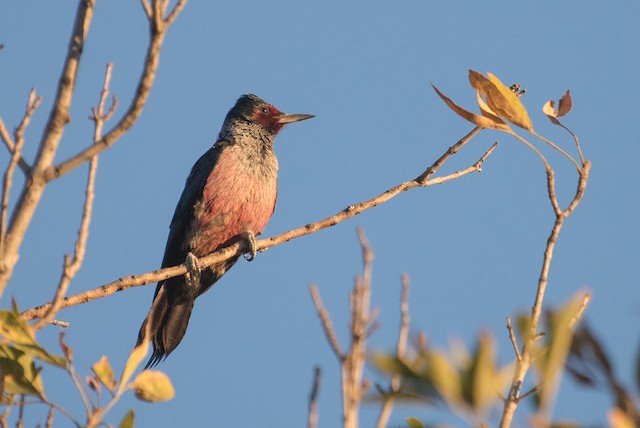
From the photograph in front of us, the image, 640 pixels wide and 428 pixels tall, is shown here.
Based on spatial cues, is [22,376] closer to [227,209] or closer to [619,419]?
[619,419]

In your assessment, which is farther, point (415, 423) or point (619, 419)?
point (415, 423)

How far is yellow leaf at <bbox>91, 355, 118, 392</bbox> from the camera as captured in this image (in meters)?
2.45

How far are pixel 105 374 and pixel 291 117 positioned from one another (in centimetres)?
644

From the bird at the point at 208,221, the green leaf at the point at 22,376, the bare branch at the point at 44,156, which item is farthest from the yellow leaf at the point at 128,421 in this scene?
the bird at the point at 208,221

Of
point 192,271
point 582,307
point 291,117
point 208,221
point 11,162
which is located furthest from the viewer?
point 291,117

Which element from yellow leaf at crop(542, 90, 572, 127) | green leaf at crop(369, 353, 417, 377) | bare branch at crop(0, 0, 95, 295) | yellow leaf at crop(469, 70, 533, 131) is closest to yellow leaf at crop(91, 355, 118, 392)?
bare branch at crop(0, 0, 95, 295)

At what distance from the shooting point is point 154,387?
2559 millimetres

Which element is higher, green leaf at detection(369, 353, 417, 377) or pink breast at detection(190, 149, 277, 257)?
pink breast at detection(190, 149, 277, 257)

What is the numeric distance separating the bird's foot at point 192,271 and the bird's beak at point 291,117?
2.20 metres

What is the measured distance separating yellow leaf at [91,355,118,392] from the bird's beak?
6.28 m

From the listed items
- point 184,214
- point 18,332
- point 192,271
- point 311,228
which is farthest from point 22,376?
point 184,214

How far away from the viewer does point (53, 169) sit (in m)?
2.42

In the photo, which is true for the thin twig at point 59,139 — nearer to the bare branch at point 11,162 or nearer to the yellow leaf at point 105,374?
the bare branch at point 11,162

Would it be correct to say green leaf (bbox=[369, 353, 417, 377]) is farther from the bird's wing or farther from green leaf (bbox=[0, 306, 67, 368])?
the bird's wing
